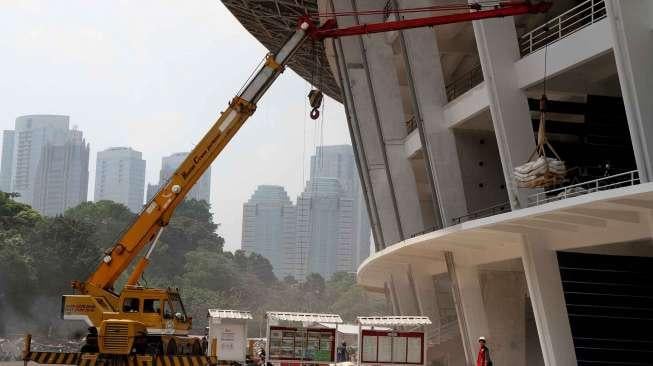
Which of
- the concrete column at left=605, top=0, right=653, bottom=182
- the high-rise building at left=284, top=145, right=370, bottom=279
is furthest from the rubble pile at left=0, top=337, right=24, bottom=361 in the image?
the high-rise building at left=284, top=145, right=370, bottom=279

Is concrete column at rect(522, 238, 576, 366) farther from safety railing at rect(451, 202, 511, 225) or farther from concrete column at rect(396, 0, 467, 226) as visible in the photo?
concrete column at rect(396, 0, 467, 226)

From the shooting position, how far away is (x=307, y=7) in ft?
188

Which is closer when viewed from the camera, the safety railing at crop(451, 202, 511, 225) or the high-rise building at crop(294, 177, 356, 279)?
Result: the safety railing at crop(451, 202, 511, 225)

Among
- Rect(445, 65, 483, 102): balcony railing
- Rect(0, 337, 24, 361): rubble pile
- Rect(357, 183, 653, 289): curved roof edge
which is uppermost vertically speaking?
Rect(445, 65, 483, 102): balcony railing

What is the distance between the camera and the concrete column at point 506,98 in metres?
28.7

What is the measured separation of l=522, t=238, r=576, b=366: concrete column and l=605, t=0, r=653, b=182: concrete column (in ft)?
20.7

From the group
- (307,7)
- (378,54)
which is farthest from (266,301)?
(378,54)

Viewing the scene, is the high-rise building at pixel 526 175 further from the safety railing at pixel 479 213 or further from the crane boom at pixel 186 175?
the crane boom at pixel 186 175

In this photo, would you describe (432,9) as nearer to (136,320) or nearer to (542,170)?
(542,170)

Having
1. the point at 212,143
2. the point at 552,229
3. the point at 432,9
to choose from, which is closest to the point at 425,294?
the point at 432,9

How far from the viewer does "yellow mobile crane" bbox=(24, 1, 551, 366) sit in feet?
90.1

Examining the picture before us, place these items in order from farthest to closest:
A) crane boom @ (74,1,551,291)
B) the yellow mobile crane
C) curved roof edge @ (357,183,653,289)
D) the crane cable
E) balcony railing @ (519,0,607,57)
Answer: the crane cable
crane boom @ (74,1,551,291)
the yellow mobile crane
balcony railing @ (519,0,607,57)
curved roof edge @ (357,183,653,289)

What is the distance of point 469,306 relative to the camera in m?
35.3

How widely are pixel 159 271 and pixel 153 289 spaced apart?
108700mm
